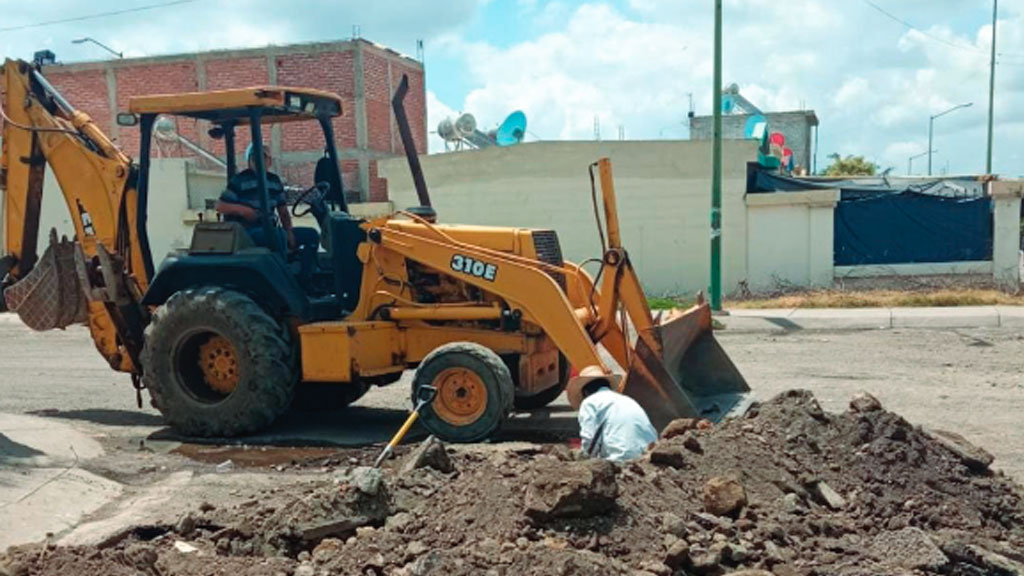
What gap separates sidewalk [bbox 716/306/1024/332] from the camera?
658 inches

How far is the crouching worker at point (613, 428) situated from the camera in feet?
20.6

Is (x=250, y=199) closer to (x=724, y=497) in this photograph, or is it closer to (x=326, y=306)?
(x=326, y=306)

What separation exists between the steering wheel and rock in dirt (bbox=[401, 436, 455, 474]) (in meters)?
3.81

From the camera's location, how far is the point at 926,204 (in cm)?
2200

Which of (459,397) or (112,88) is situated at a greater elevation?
(112,88)

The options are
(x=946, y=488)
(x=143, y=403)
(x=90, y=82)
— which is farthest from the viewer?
(x=90, y=82)

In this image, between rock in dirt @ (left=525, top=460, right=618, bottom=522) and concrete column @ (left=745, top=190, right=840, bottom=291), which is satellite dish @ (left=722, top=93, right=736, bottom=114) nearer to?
concrete column @ (left=745, top=190, right=840, bottom=291)

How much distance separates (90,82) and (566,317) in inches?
1178

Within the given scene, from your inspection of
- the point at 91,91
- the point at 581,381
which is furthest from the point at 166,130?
the point at 581,381

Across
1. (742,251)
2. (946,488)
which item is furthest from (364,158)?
(946,488)

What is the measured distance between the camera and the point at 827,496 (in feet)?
18.8

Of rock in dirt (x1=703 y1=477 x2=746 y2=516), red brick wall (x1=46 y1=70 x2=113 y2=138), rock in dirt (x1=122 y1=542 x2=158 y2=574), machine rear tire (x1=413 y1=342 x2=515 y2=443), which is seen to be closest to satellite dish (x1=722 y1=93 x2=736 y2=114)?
red brick wall (x1=46 y1=70 x2=113 y2=138)

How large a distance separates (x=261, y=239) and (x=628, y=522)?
5.02 meters

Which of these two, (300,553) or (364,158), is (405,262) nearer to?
(300,553)
